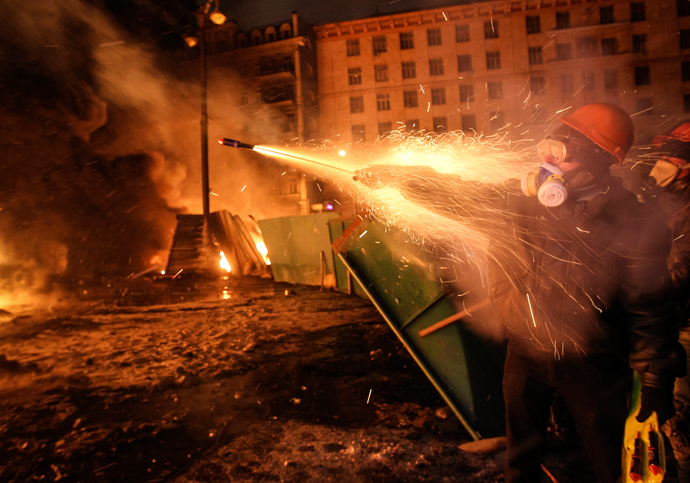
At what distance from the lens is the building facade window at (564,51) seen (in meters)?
26.9

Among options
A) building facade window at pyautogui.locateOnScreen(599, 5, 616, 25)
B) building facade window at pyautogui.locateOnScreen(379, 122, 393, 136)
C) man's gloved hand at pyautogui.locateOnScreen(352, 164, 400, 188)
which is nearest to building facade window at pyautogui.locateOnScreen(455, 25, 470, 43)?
building facade window at pyautogui.locateOnScreen(379, 122, 393, 136)

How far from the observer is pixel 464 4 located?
1070 inches

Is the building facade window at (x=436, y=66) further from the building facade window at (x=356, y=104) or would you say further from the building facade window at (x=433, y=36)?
the building facade window at (x=356, y=104)

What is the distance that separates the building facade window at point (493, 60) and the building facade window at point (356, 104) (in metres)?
9.93

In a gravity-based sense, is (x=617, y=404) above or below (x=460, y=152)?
below

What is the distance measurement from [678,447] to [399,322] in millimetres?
1907

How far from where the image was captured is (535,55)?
27.1 meters

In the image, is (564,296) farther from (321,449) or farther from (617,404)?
(321,449)

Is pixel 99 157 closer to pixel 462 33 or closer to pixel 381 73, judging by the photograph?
pixel 381 73

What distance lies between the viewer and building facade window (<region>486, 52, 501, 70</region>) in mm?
27403

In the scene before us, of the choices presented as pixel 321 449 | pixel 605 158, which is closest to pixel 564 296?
pixel 605 158

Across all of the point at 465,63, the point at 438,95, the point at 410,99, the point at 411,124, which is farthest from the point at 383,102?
the point at 465,63

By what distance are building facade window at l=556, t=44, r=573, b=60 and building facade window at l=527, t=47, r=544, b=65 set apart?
122cm

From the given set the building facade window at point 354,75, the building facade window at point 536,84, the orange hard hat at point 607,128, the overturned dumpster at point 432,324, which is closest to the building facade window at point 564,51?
the building facade window at point 536,84
